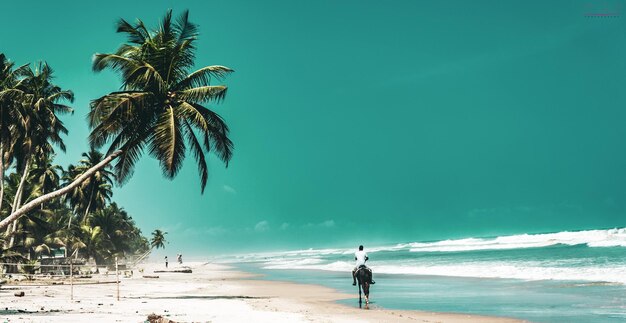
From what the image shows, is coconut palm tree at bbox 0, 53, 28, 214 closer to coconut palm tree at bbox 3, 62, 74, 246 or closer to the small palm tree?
coconut palm tree at bbox 3, 62, 74, 246

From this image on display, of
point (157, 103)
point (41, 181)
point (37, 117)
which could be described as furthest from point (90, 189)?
point (157, 103)

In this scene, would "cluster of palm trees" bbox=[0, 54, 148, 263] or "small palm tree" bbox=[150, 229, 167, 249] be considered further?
"small palm tree" bbox=[150, 229, 167, 249]

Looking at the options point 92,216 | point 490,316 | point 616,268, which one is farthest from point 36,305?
point 92,216

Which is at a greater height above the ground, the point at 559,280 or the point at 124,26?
the point at 124,26

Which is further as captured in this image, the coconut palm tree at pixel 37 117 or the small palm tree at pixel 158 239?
the small palm tree at pixel 158 239

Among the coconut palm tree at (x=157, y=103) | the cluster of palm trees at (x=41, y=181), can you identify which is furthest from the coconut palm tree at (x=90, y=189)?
the coconut palm tree at (x=157, y=103)

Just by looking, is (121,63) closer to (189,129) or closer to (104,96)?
(104,96)

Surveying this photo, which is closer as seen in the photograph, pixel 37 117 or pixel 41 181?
pixel 37 117

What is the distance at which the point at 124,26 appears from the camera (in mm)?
19312

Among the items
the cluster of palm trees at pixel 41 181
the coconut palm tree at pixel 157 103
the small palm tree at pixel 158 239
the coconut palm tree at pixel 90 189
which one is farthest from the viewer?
the small palm tree at pixel 158 239

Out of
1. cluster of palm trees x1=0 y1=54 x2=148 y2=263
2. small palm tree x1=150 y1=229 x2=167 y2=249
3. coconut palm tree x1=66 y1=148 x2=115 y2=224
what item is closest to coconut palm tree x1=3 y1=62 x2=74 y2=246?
cluster of palm trees x1=0 y1=54 x2=148 y2=263

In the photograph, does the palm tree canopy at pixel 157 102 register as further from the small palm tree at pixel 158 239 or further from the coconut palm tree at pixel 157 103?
the small palm tree at pixel 158 239

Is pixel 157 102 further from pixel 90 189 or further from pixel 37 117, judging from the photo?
pixel 90 189

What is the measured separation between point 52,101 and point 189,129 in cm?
2386
